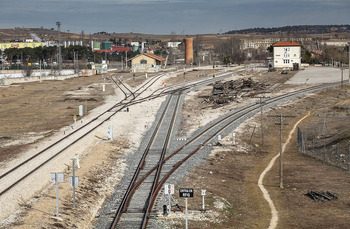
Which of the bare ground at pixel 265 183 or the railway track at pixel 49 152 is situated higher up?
the railway track at pixel 49 152

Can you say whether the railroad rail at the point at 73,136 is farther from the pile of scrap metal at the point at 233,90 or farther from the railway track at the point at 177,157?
the pile of scrap metal at the point at 233,90

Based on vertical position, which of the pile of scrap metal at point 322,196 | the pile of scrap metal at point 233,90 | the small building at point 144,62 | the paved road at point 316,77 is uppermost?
the small building at point 144,62

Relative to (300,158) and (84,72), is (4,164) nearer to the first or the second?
(300,158)

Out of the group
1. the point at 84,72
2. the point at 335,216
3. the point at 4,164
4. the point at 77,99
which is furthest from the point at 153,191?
the point at 84,72

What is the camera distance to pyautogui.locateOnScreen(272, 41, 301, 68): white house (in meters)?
119

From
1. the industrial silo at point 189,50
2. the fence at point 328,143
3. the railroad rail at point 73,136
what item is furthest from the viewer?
the industrial silo at point 189,50

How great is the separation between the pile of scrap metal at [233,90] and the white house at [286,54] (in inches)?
1558

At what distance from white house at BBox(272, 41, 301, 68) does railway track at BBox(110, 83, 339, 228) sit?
52977mm

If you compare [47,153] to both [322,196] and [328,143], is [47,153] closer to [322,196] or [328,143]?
[322,196]

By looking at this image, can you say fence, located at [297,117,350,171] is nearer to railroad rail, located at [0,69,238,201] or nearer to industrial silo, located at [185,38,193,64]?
railroad rail, located at [0,69,238,201]

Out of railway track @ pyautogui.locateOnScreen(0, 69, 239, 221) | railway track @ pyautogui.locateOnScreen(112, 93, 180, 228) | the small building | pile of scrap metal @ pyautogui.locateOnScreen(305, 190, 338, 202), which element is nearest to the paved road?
railway track @ pyautogui.locateOnScreen(0, 69, 239, 221)

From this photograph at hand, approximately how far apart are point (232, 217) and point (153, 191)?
462cm

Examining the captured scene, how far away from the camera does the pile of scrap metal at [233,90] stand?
70000 mm

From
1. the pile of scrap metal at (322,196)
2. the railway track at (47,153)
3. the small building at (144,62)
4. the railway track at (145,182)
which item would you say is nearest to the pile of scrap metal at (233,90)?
the railway track at (47,153)
